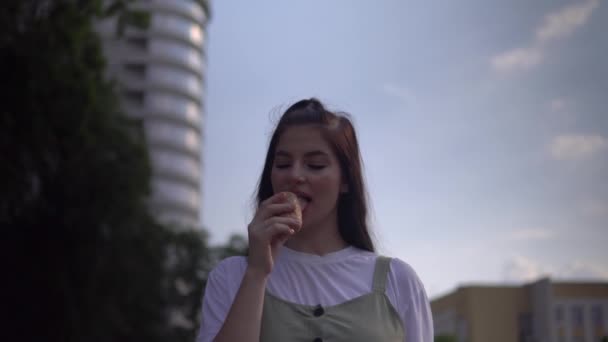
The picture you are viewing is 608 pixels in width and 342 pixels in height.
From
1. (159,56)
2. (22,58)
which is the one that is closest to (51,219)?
(22,58)

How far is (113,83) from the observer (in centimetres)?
2147

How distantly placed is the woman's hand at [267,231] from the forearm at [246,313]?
30mm

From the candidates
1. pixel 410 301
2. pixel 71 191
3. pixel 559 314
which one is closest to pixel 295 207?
pixel 410 301

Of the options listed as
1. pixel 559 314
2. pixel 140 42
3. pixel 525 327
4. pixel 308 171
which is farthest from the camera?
pixel 140 42

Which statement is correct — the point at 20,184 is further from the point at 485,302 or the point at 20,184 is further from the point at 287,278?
the point at 485,302

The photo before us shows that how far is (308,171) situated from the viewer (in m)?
2.37

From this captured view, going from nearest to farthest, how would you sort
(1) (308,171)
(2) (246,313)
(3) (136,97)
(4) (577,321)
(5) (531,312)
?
(2) (246,313)
(1) (308,171)
(4) (577,321)
(5) (531,312)
(3) (136,97)

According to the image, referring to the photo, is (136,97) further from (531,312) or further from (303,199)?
(303,199)

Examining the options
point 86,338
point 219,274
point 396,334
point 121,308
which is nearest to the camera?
point 396,334

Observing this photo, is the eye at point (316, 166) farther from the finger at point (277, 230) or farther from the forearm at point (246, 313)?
the forearm at point (246, 313)

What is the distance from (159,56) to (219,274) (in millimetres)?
65204

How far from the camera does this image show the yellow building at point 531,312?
A: 90.0ft

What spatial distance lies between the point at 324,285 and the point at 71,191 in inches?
794

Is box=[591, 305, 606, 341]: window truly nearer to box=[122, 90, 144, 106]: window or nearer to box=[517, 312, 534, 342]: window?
box=[517, 312, 534, 342]: window
